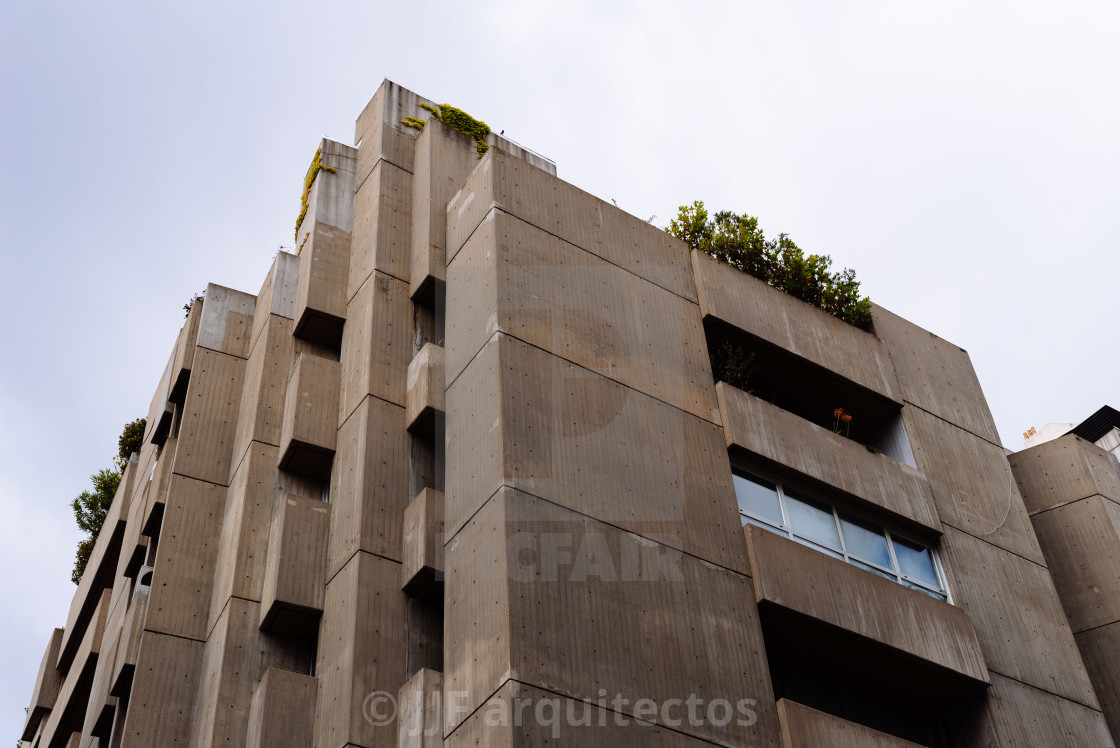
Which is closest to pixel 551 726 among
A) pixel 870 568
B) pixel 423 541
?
pixel 423 541

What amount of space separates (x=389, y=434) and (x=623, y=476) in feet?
13.2

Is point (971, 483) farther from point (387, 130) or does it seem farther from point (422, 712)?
point (387, 130)

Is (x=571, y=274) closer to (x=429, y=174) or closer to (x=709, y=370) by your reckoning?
(x=709, y=370)

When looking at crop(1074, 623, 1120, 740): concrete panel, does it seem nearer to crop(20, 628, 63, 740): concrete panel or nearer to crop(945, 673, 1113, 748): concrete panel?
crop(945, 673, 1113, 748): concrete panel

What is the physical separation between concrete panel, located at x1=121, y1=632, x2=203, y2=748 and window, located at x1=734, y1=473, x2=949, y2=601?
27.5 ft

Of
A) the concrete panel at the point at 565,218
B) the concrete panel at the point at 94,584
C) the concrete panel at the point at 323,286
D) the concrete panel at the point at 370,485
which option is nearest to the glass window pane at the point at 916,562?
the concrete panel at the point at 565,218

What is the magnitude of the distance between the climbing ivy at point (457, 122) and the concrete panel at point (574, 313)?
5398 millimetres

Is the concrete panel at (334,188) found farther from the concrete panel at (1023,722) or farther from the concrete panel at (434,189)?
the concrete panel at (1023,722)

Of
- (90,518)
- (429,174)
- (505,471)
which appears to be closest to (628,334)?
(505,471)

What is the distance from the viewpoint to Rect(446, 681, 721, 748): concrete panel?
1251 centimetres

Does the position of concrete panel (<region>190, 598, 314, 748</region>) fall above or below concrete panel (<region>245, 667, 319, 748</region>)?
above

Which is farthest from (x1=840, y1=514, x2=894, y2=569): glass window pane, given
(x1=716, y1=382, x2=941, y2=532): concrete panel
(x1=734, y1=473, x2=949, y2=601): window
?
(x1=716, y1=382, x2=941, y2=532): concrete panel

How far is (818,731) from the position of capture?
587 inches

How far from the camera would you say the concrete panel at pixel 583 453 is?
15008 mm
